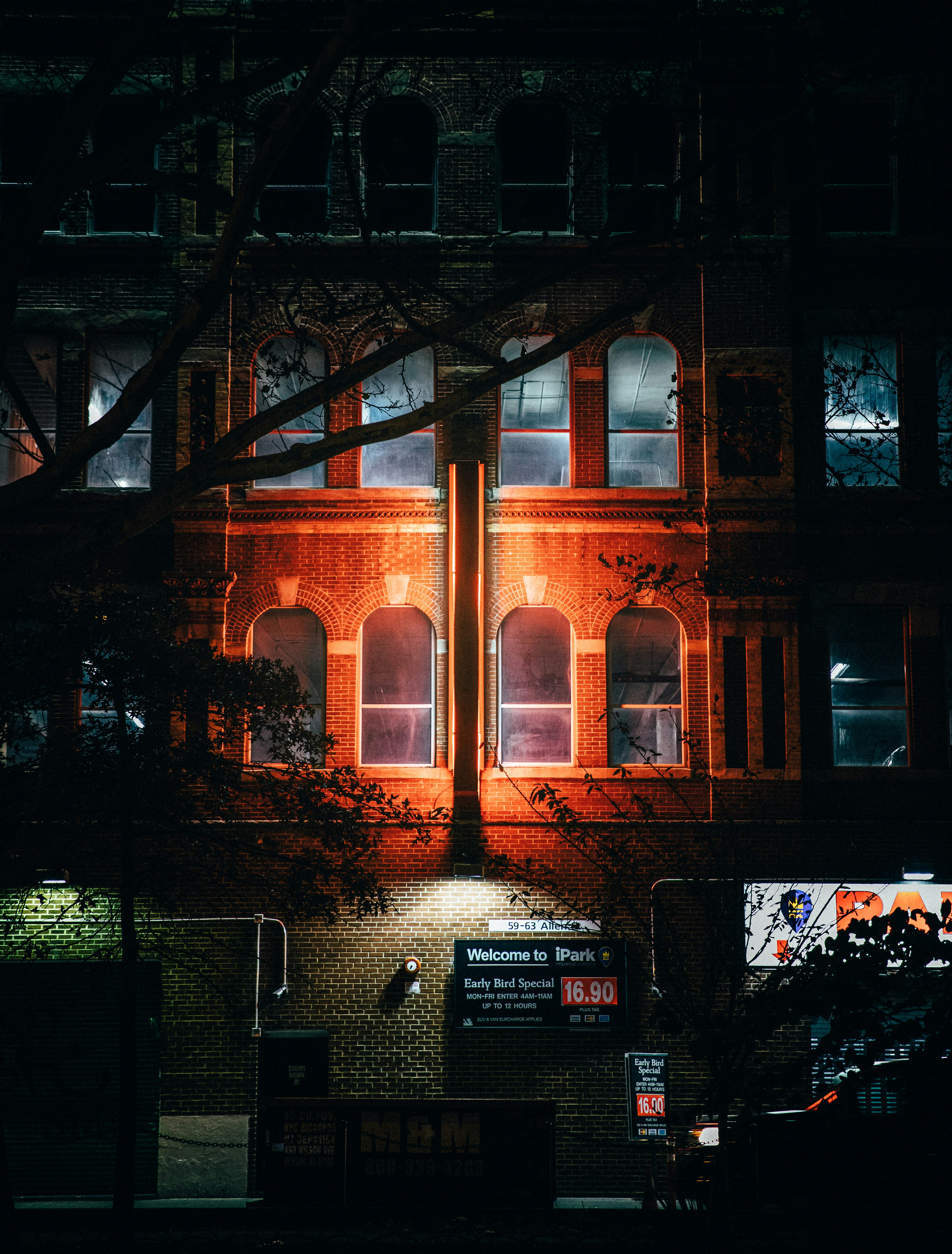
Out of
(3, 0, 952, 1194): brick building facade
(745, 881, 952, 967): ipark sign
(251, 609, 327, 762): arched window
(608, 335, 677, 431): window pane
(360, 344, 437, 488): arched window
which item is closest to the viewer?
(745, 881, 952, 967): ipark sign

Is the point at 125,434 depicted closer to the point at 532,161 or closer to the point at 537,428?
the point at 537,428

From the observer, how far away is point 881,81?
19016 mm

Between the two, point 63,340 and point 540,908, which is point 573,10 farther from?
point 540,908

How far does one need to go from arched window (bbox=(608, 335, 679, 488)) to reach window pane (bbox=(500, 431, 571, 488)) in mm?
759

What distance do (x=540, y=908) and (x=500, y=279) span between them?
9835 millimetres

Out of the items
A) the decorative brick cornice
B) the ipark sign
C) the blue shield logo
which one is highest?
the decorative brick cornice

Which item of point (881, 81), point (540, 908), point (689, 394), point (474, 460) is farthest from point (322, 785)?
point (881, 81)

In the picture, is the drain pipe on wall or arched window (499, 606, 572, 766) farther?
arched window (499, 606, 572, 766)

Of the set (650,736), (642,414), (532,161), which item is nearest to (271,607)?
(650,736)

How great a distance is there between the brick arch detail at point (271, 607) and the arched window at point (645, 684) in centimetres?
428

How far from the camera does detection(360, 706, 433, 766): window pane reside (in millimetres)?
17984

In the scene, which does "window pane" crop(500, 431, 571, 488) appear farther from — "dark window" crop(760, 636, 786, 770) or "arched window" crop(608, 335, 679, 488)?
"dark window" crop(760, 636, 786, 770)

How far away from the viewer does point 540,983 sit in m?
17.1

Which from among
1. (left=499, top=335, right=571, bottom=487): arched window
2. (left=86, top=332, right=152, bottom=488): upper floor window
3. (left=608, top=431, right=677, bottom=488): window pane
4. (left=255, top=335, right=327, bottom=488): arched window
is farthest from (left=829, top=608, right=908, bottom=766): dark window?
(left=86, top=332, right=152, bottom=488): upper floor window
